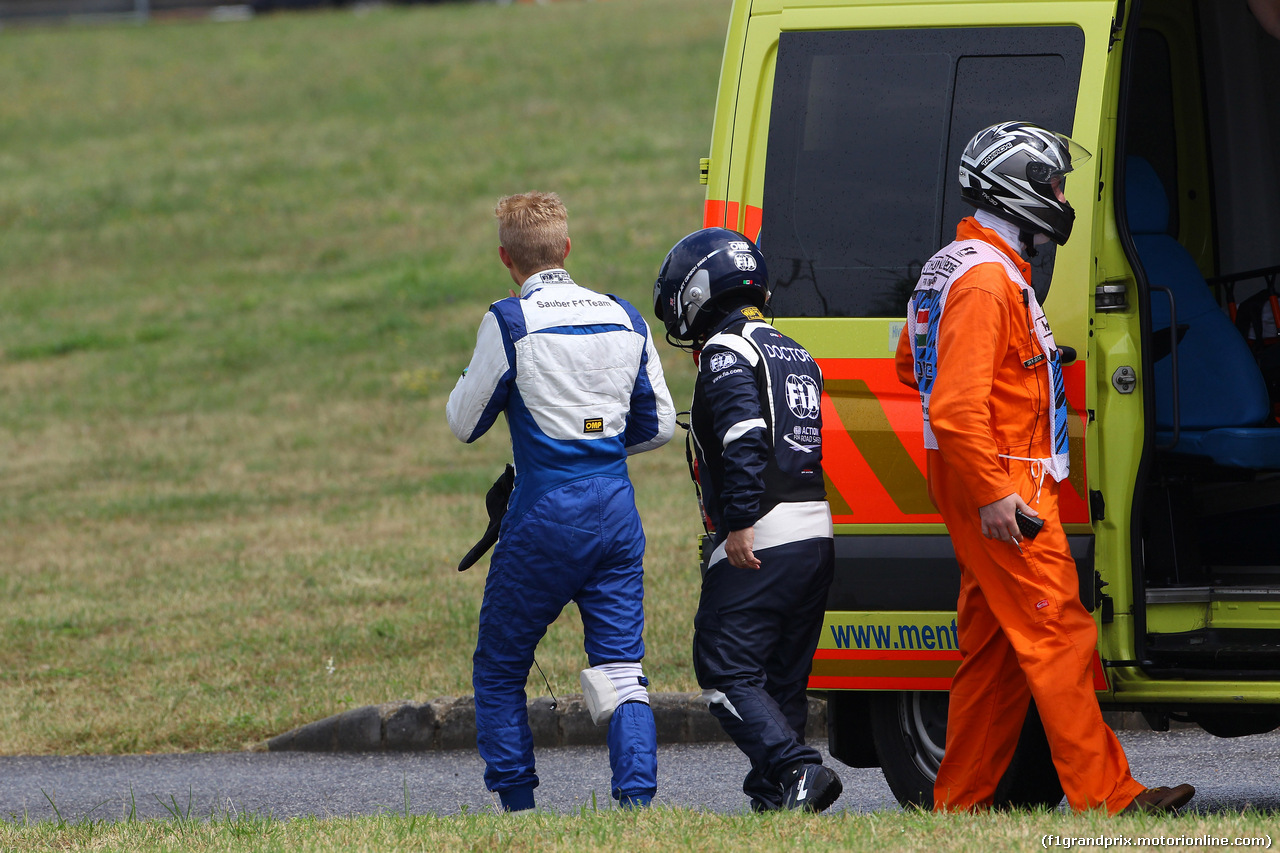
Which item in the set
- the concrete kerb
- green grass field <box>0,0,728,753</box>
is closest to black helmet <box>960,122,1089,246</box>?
the concrete kerb

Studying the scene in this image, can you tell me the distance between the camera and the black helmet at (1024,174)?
4.51m

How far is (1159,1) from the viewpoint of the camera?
589 cm

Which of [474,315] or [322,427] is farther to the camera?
[474,315]

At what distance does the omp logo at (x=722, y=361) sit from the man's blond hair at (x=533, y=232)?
0.67 metres

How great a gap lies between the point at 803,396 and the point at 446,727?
3211 mm

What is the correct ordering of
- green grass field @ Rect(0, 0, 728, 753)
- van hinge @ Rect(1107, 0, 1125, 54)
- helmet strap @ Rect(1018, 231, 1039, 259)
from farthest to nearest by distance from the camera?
green grass field @ Rect(0, 0, 728, 753) → van hinge @ Rect(1107, 0, 1125, 54) → helmet strap @ Rect(1018, 231, 1039, 259)

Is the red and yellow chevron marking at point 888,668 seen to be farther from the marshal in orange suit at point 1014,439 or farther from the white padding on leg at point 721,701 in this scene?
the white padding on leg at point 721,701

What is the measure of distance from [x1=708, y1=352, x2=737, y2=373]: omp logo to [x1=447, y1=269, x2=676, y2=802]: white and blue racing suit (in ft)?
1.43

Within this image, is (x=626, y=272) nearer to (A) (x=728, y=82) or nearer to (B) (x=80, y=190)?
(B) (x=80, y=190)

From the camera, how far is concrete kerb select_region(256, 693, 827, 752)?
716 cm

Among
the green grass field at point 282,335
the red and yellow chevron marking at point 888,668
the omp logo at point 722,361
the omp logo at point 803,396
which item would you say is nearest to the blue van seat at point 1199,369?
the red and yellow chevron marking at point 888,668

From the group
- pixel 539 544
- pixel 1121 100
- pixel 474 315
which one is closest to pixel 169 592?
pixel 539 544

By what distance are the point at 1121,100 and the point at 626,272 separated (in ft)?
49.4

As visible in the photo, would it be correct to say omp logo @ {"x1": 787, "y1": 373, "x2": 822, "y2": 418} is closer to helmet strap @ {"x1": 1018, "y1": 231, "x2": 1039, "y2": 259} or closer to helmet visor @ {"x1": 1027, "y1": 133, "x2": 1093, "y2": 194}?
helmet strap @ {"x1": 1018, "y1": 231, "x2": 1039, "y2": 259}
